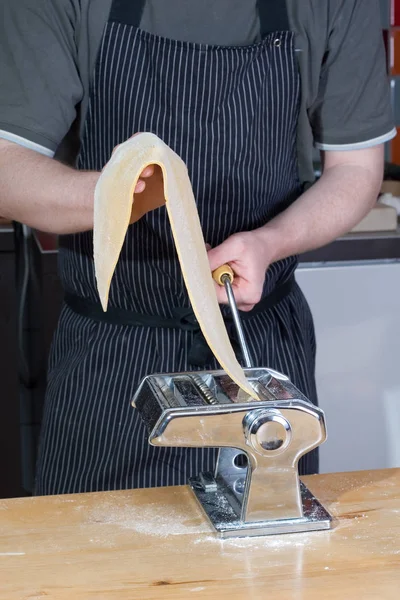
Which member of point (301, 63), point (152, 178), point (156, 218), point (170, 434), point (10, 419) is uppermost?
point (301, 63)

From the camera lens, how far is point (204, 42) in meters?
1.60

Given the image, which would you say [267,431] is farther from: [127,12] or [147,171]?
[127,12]

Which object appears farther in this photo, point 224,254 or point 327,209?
point 327,209

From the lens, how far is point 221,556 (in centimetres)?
106

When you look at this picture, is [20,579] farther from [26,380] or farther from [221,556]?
[26,380]

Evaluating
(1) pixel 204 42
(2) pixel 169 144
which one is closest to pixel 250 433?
(2) pixel 169 144

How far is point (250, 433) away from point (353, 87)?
32.7 inches

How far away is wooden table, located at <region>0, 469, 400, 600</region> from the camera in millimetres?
993

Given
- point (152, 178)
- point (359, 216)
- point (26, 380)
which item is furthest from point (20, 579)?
point (26, 380)

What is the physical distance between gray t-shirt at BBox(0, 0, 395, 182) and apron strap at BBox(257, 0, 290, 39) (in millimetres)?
12

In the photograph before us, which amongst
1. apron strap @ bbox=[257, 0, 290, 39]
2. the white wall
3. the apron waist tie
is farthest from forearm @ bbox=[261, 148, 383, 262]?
the white wall

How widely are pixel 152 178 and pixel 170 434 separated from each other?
0.30 metres

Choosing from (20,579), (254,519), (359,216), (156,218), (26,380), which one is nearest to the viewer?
(20,579)

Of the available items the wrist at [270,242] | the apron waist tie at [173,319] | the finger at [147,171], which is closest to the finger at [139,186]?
the finger at [147,171]
